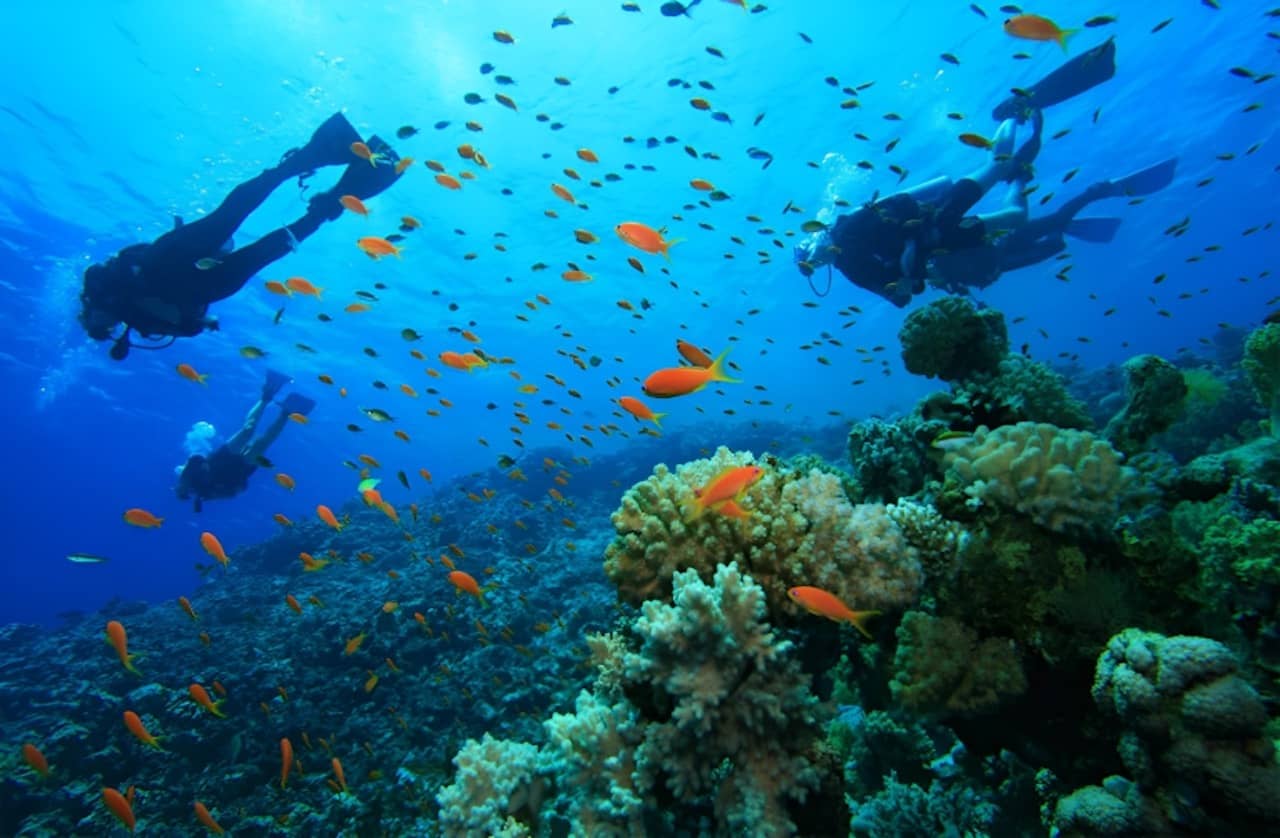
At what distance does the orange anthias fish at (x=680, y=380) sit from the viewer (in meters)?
3.82

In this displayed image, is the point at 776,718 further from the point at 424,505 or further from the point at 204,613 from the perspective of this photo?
the point at 424,505

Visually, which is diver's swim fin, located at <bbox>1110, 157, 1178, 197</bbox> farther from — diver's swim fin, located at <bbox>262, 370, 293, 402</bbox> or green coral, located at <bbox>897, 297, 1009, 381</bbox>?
diver's swim fin, located at <bbox>262, 370, 293, 402</bbox>

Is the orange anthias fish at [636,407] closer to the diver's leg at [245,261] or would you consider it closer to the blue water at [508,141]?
the blue water at [508,141]

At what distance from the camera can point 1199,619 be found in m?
2.73

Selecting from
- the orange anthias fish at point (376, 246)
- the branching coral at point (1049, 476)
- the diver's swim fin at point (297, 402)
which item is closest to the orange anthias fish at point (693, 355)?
the branching coral at point (1049, 476)

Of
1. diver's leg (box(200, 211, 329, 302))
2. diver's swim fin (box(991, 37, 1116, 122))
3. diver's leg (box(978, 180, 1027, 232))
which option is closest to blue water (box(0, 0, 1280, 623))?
diver's leg (box(978, 180, 1027, 232))

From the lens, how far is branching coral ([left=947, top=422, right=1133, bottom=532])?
115 inches

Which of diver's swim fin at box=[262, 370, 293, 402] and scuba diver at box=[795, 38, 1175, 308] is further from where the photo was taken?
diver's swim fin at box=[262, 370, 293, 402]

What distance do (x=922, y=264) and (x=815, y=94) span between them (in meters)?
18.5

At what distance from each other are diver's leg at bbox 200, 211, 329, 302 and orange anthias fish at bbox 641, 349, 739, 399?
35.2 feet

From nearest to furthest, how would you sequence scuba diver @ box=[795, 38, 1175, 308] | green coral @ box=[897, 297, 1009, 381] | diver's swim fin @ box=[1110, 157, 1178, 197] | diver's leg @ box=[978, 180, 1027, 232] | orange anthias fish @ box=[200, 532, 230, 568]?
1. green coral @ box=[897, 297, 1009, 381]
2. orange anthias fish @ box=[200, 532, 230, 568]
3. scuba diver @ box=[795, 38, 1175, 308]
4. diver's leg @ box=[978, 180, 1027, 232]
5. diver's swim fin @ box=[1110, 157, 1178, 197]

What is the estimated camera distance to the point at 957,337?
5562 mm

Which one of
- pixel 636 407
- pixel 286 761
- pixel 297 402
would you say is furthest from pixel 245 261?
pixel 636 407

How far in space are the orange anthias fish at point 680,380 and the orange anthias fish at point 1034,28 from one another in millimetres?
5911
